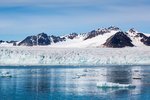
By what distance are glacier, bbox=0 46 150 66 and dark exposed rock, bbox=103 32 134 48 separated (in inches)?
1772

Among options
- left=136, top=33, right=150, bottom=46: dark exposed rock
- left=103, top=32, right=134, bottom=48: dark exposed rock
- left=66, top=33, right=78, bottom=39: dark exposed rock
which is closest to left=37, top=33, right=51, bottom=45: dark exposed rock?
left=66, top=33, right=78, bottom=39: dark exposed rock

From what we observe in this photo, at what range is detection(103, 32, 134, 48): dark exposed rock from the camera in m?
112

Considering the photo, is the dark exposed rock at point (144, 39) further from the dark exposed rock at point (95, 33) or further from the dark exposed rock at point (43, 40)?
the dark exposed rock at point (43, 40)

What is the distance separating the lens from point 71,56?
60.1 metres

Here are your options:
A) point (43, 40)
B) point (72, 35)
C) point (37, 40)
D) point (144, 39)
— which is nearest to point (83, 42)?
point (72, 35)

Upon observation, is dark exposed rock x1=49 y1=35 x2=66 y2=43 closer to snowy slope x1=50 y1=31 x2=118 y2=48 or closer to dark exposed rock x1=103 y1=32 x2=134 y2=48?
snowy slope x1=50 y1=31 x2=118 y2=48

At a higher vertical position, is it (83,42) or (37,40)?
(37,40)

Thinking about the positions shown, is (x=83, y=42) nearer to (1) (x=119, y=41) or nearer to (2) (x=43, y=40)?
(1) (x=119, y=41)

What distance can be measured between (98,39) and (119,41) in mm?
10742

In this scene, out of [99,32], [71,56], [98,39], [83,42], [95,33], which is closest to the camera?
[71,56]

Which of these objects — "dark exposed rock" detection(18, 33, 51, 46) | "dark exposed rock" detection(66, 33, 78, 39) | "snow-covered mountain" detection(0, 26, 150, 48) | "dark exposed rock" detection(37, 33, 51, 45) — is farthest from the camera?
"dark exposed rock" detection(37, 33, 51, 45)

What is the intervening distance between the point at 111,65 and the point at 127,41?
5209 centimetres

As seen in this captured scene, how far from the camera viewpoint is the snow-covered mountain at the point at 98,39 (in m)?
114

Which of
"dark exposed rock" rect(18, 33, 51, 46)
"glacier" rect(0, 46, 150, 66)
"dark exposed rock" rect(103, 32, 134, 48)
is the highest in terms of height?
"dark exposed rock" rect(18, 33, 51, 46)
